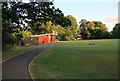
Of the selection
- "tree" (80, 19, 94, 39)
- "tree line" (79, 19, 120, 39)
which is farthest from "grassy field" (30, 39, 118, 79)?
"tree" (80, 19, 94, 39)

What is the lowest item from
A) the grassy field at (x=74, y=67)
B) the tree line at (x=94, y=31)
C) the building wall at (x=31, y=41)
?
the grassy field at (x=74, y=67)

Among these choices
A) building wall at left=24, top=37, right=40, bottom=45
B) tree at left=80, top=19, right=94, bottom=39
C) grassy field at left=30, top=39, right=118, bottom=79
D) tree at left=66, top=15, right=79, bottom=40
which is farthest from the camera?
tree at left=80, top=19, right=94, bottom=39

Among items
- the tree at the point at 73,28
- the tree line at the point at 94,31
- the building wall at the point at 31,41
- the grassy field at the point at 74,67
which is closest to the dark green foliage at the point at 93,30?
the tree line at the point at 94,31

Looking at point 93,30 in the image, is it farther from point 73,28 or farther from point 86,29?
point 73,28

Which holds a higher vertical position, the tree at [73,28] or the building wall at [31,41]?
the tree at [73,28]

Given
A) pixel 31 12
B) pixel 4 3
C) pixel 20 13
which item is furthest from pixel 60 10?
pixel 4 3

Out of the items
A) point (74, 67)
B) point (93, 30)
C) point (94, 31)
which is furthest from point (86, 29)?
point (74, 67)

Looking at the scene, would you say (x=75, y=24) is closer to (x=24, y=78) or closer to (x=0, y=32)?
(x=0, y=32)

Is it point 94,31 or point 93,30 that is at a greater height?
point 93,30

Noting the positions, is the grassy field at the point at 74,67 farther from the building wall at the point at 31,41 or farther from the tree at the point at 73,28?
the tree at the point at 73,28

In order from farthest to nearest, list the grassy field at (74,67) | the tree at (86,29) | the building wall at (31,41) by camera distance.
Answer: the tree at (86,29) → the building wall at (31,41) → the grassy field at (74,67)

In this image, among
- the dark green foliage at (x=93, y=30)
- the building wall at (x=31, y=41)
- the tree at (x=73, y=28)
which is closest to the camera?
the building wall at (x=31, y=41)

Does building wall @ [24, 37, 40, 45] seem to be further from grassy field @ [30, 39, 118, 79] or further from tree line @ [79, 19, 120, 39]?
tree line @ [79, 19, 120, 39]

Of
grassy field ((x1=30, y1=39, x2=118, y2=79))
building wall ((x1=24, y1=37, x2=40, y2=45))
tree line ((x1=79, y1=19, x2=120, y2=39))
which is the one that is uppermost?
tree line ((x1=79, y1=19, x2=120, y2=39))
